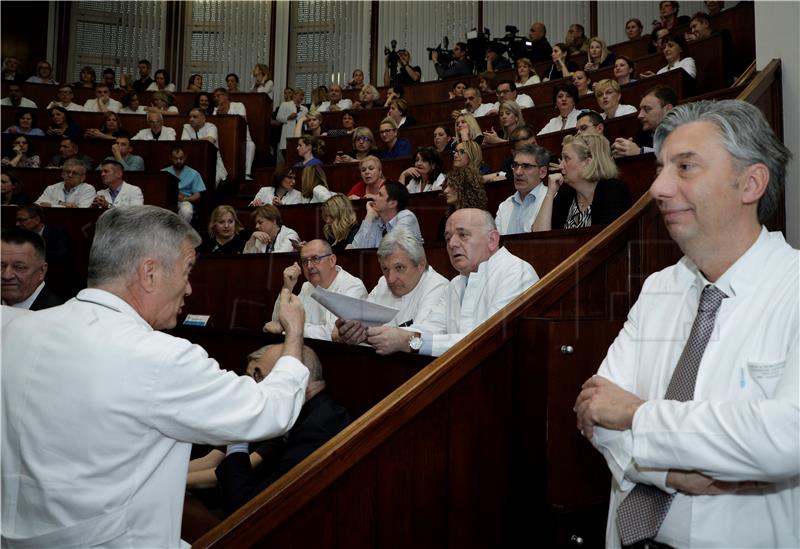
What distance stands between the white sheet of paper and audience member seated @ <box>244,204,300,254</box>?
2.41m

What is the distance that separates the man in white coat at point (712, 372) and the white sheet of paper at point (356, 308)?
1158 mm

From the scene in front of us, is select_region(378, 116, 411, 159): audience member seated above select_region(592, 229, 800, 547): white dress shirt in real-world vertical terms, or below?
above

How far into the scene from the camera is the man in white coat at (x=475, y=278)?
103 inches

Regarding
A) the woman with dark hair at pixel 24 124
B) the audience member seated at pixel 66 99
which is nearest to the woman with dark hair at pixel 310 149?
the woman with dark hair at pixel 24 124

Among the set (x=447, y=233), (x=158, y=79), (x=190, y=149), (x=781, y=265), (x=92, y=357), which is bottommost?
(x=92, y=357)

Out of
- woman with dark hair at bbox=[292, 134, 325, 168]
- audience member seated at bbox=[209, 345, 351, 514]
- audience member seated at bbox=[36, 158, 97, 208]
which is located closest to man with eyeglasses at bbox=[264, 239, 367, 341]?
audience member seated at bbox=[209, 345, 351, 514]

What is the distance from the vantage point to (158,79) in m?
9.77

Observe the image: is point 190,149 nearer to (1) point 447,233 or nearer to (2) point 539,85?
(2) point 539,85

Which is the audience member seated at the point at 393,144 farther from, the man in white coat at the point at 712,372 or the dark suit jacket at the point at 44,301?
the man in white coat at the point at 712,372

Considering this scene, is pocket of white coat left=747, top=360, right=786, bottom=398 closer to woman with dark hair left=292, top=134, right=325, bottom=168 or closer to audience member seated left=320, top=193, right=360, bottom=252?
audience member seated left=320, top=193, right=360, bottom=252

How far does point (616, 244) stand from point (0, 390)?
1578 millimetres

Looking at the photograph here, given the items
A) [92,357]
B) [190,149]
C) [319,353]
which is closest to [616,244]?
[319,353]

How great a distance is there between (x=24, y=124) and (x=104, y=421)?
24.7 ft

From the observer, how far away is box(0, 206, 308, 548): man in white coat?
1.27m
